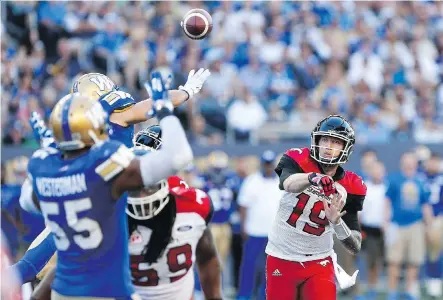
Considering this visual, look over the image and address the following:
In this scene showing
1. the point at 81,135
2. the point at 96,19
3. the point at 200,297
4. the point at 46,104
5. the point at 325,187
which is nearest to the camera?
the point at 81,135

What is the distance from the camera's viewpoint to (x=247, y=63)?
1516cm

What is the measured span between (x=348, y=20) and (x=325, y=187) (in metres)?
12.1

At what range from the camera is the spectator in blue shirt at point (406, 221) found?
1205 cm

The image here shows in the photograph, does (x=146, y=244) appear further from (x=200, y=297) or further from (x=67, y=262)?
(x=200, y=297)

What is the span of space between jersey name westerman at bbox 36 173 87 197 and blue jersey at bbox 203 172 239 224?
22.9 feet

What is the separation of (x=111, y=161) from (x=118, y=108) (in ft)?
5.48

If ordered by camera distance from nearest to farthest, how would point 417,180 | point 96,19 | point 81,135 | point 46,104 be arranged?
point 81,135
point 417,180
point 46,104
point 96,19

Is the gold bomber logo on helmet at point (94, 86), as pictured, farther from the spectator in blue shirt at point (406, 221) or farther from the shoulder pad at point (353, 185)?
the spectator in blue shirt at point (406, 221)

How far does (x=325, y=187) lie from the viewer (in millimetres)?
5449

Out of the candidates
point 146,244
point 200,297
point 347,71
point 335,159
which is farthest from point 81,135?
point 347,71

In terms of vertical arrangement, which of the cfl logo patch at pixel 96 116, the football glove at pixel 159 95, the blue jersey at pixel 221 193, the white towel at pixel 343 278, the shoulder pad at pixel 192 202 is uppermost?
the football glove at pixel 159 95

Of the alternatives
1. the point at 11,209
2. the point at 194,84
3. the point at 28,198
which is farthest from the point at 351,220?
the point at 11,209

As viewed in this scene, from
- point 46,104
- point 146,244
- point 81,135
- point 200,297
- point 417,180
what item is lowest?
point 200,297

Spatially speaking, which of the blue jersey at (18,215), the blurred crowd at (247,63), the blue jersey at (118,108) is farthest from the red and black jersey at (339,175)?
the blurred crowd at (247,63)
